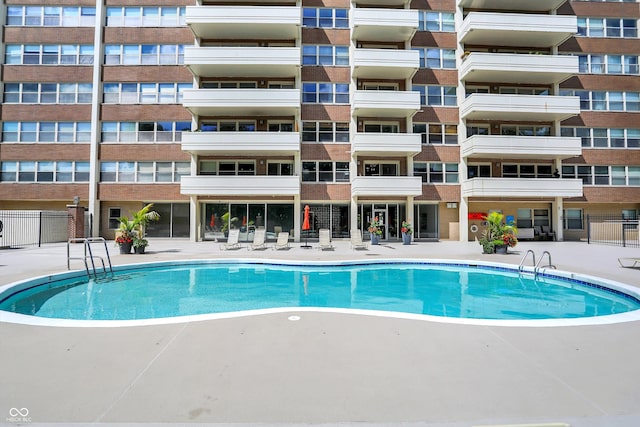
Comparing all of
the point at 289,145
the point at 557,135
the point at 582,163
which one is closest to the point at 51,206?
the point at 289,145

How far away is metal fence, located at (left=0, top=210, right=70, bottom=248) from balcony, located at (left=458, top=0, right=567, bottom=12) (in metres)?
32.7

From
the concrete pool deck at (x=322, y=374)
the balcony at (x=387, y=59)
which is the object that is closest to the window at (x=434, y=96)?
the balcony at (x=387, y=59)

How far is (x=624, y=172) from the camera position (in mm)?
26516

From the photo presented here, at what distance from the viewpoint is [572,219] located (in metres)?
27.0

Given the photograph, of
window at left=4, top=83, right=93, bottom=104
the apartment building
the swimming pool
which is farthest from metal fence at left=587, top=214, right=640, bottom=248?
window at left=4, top=83, right=93, bottom=104

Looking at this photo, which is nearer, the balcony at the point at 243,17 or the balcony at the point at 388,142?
the balcony at the point at 243,17

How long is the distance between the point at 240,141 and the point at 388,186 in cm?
1069

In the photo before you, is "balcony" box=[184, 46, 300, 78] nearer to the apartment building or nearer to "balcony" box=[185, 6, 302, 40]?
the apartment building

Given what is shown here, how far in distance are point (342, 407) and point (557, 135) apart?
3012 centimetres

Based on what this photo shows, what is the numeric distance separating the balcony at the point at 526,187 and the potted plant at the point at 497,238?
23.9ft

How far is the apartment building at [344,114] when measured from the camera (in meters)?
24.7

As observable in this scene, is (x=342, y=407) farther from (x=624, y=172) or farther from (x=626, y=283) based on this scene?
(x=624, y=172)

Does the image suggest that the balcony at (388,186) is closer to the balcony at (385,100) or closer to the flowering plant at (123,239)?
the balcony at (385,100)

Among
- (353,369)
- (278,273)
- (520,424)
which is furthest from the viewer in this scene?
(278,273)
